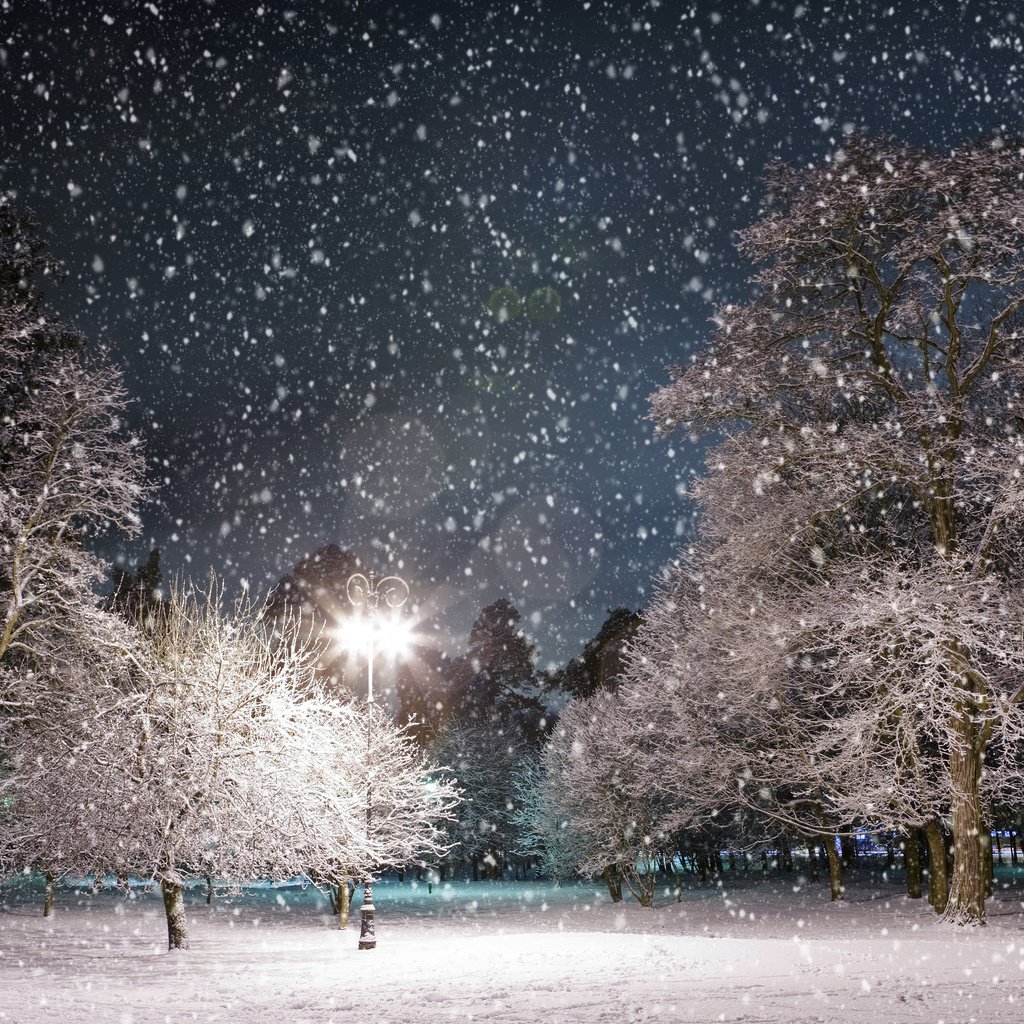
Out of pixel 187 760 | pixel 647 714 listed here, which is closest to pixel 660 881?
pixel 647 714

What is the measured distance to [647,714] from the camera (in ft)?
74.6

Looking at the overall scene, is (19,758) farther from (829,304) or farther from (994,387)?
(994,387)

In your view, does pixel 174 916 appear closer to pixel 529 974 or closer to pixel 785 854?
pixel 529 974

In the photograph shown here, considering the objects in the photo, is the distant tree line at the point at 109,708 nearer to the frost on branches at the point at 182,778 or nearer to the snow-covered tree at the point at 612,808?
the frost on branches at the point at 182,778

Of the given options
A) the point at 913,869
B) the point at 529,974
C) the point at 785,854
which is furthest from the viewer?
the point at 785,854

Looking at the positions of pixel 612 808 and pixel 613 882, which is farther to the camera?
pixel 613 882

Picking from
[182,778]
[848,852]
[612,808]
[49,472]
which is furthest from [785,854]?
[49,472]

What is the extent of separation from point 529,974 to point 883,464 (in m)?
9.51

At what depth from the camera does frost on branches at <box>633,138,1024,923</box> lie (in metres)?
13.5

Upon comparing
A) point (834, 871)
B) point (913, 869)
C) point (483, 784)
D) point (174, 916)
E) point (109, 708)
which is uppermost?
point (109, 708)

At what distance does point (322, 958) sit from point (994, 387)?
49.0 feet

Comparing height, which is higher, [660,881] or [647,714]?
[647,714]

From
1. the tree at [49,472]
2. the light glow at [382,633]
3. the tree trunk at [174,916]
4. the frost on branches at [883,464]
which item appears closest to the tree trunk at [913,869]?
the frost on branches at [883,464]

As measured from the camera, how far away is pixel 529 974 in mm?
11320
